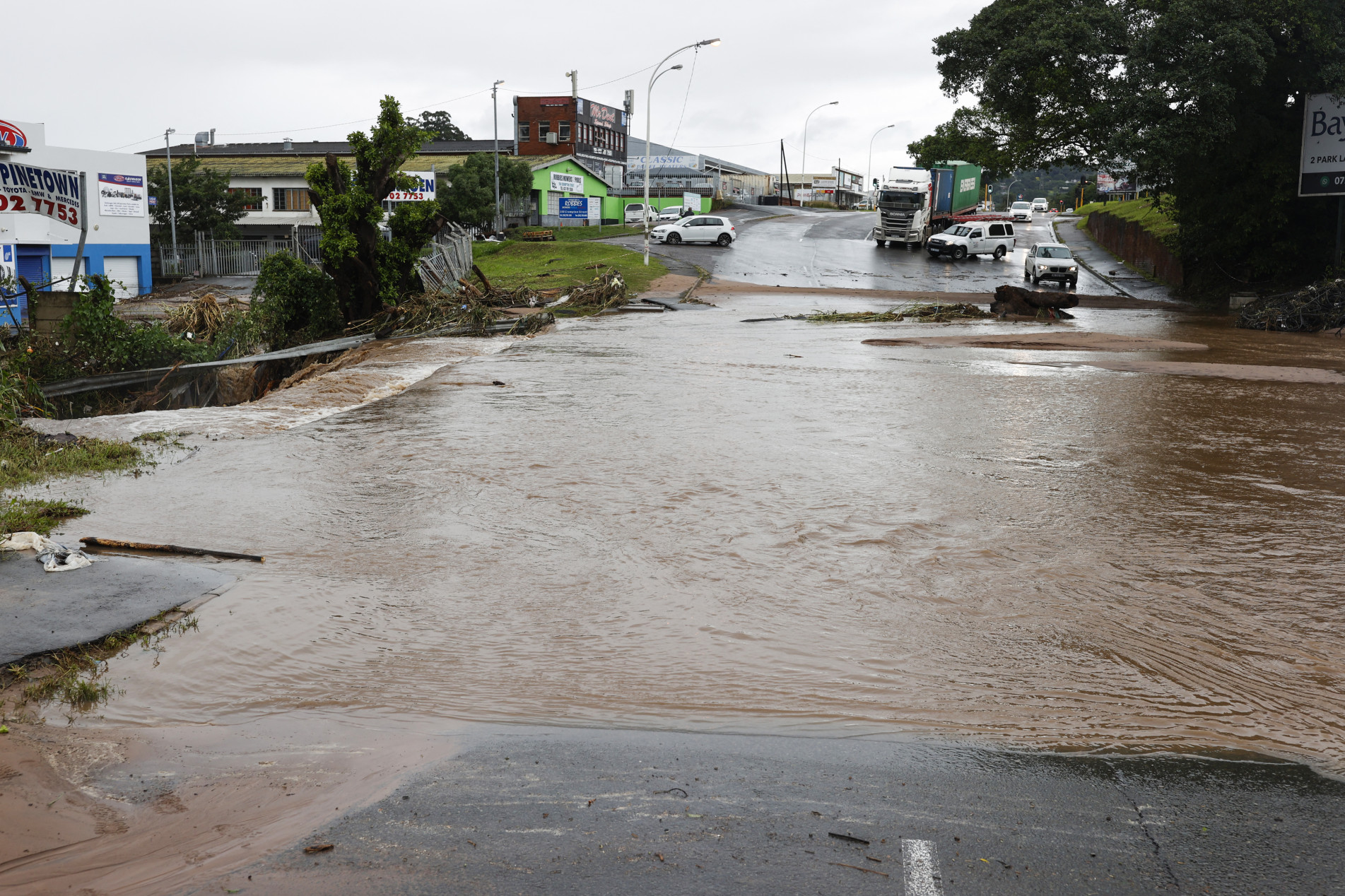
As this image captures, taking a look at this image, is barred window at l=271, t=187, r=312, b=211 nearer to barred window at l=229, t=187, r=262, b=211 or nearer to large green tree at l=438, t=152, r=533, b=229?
barred window at l=229, t=187, r=262, b=211

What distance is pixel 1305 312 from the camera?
27.3m

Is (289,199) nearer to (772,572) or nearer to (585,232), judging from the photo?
(585,232)

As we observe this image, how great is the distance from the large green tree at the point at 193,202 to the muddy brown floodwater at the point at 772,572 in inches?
1929

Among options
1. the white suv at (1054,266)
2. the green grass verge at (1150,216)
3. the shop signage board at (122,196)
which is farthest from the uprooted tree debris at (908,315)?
the shop signage board at (122,196)

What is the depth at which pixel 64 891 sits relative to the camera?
140 inches

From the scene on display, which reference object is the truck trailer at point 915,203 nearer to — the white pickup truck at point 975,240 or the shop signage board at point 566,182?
the white pickup truck at point 975,240

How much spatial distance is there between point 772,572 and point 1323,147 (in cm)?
3032

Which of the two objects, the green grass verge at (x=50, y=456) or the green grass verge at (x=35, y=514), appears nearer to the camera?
the green grass verge at (x=35, y=514)

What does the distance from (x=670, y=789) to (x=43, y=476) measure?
754cm

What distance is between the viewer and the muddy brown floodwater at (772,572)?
5.19m

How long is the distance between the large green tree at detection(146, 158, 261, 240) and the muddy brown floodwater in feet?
161

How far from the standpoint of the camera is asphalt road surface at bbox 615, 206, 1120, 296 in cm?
4128

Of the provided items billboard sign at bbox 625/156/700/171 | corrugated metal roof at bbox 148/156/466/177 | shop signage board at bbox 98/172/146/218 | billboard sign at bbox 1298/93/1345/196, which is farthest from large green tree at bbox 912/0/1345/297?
billboard sign at bbox 625/156/700/171

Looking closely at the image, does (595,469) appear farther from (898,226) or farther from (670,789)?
(898,226)
